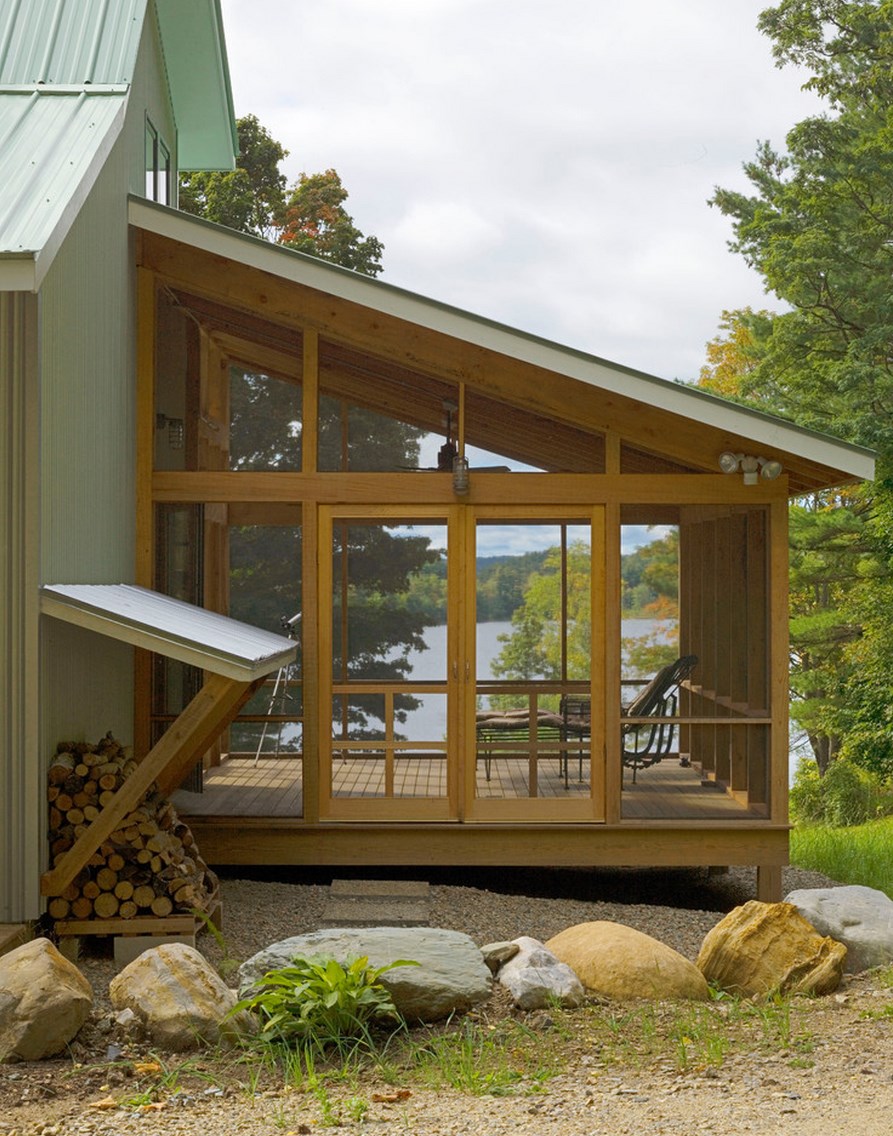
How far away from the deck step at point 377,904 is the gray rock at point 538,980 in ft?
5.29

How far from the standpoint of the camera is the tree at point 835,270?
17375 millimetres

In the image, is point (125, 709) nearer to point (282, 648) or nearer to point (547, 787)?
point (282, 648)

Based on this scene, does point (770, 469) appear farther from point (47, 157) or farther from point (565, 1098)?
→ point (565, 1098)

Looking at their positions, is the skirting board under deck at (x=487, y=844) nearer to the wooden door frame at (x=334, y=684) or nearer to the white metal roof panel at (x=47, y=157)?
the wooden door frame at (x=334, y=684)

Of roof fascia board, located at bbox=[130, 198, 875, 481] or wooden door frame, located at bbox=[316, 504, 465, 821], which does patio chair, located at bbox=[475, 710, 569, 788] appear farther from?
roof fascia board, located at bbox=[130, 198, 875, 481]

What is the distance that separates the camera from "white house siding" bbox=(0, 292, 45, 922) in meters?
6.59

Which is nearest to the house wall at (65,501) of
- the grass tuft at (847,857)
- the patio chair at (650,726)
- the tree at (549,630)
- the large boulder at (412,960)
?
the large boulder at (412,960)

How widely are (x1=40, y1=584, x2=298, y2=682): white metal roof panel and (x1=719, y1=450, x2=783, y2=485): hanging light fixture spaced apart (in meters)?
3.11

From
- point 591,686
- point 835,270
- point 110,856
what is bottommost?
point 110,856

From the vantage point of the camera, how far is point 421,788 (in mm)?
8570

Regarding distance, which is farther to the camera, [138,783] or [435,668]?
[435,668]

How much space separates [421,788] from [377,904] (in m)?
0.90

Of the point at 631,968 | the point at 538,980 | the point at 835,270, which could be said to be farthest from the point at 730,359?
the point at 538,980

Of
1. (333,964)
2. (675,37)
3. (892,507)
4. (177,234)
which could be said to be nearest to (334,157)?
(675,37)
